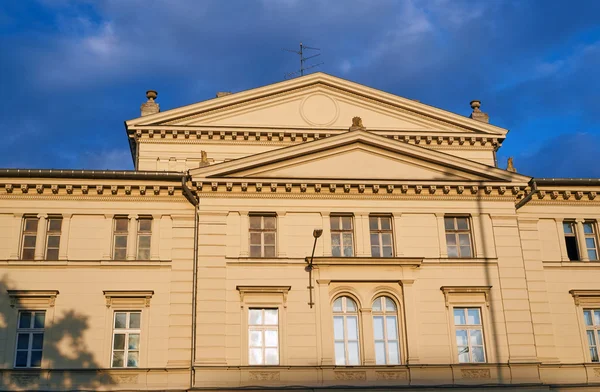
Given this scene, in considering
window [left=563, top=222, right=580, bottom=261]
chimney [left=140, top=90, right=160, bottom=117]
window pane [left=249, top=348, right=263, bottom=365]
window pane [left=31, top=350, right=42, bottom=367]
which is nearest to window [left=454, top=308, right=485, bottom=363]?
window [left=563, top=222, right=580, bottom=261]

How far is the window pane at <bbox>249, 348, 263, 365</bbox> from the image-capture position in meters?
28.9

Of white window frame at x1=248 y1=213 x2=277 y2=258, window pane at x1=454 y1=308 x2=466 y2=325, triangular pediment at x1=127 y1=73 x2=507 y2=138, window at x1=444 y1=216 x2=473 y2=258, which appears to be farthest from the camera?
triangular pediment at x1=127 y1=73 x2=507 y2=138

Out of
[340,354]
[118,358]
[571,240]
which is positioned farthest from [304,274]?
[571,240]

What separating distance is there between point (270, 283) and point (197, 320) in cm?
303

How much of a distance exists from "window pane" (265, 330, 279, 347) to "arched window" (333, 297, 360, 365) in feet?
7.16

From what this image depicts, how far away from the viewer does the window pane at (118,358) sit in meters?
29.2

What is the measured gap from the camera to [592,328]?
105 feet

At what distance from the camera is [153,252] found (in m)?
31.0

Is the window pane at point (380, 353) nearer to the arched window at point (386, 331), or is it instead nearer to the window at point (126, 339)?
the arched window at point (386, 331)

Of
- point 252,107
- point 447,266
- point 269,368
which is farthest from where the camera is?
point 252,107

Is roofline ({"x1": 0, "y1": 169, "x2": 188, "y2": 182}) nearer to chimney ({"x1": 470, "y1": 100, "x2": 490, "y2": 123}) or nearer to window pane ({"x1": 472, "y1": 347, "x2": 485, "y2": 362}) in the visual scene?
window pane ({"x1": 472, "y1": 347, "x2": 485, "y2": 362})

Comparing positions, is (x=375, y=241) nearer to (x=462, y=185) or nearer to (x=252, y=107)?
(x=462, y=185)

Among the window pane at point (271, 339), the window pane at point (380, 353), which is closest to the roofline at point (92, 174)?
the window pane at point (271, 339)

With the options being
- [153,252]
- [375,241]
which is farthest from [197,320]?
[375,241]
